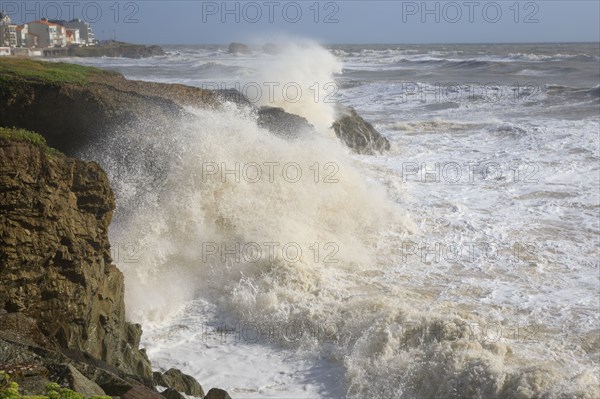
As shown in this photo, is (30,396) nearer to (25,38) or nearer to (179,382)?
(179,382)

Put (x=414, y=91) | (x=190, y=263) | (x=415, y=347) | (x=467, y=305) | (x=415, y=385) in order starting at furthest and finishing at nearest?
1. (x=414, y=91)
2. (x=190, y=263)
3. (x=467, y=305)
4. (x=415, y=347)
5. (x=415, y=385)

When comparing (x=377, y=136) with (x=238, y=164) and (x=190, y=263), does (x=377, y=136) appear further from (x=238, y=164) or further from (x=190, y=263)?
(x=190, y=263)

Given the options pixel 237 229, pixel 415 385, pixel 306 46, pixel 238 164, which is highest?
pixel 306 46

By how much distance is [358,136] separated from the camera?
20.6m

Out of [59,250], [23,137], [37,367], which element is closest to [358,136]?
[23,137]

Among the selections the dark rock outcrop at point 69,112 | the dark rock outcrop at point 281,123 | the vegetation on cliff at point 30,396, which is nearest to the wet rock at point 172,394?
the vegetation on cliff at point 30,396

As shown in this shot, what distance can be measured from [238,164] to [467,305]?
4807mm

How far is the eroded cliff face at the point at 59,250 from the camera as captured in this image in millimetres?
5949

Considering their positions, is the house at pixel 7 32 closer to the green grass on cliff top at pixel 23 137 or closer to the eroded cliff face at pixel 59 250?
the green grass on cliff top at pixel 23 137

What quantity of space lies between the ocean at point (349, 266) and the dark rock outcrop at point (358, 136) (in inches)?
80.6

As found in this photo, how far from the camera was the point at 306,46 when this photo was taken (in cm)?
2780

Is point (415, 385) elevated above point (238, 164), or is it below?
below

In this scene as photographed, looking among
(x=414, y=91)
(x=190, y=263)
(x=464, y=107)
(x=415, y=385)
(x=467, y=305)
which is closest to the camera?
(x=415, y=385)

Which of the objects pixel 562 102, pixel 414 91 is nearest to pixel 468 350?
pixel 562 102
